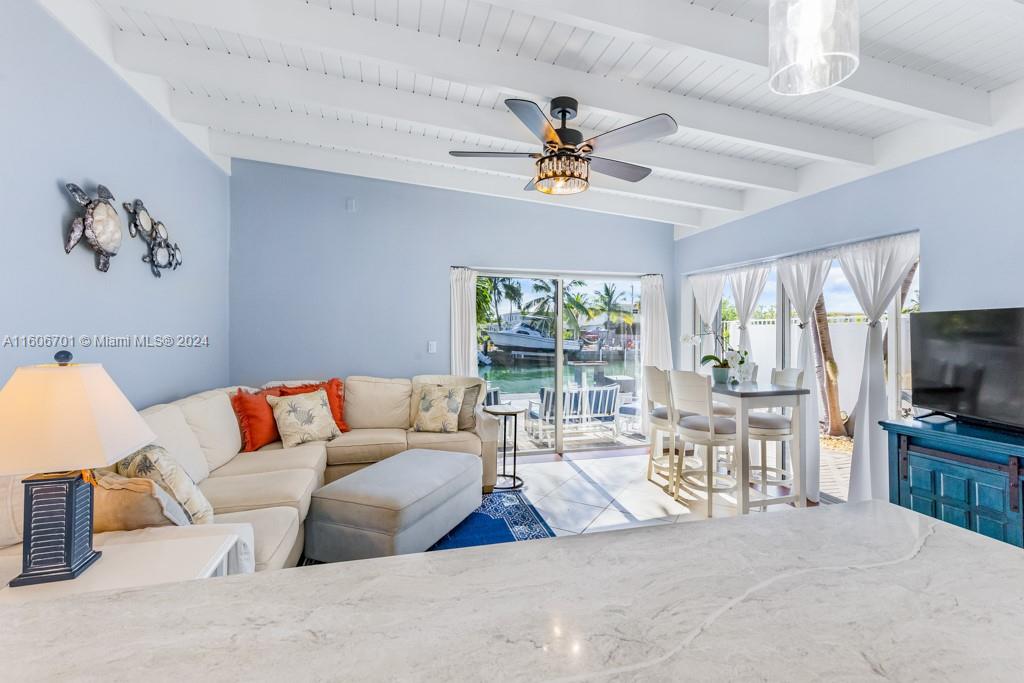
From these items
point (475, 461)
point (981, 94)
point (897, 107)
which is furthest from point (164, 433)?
point (981, 94)

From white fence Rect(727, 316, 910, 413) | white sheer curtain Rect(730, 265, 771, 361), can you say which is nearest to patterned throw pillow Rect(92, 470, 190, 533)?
white fence Rect(727, 316, 910, 413)

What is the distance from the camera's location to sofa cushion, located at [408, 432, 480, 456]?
3.71 m

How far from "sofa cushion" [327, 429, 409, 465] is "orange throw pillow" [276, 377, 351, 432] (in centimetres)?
25

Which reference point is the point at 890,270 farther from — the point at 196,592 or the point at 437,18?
the point at 196,592

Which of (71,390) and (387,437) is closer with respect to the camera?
(71,390)

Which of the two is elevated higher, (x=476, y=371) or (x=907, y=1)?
(x=907, y=1)

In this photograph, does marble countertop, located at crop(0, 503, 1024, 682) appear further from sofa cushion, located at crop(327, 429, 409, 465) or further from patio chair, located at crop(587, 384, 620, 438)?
patio chair, located at crop(587, 384, 620, 438)

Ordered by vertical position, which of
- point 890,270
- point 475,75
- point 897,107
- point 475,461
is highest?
point 475,75

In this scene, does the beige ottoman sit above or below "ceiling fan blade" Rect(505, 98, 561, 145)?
below

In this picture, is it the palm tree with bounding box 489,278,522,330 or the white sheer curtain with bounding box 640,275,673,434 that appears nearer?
the palm tree with bounding box 489,278,522,330

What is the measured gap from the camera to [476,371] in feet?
15.5

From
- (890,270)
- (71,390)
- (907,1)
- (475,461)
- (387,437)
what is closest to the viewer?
(71,390)

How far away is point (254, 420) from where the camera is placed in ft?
11.2

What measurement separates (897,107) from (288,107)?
3638mm
